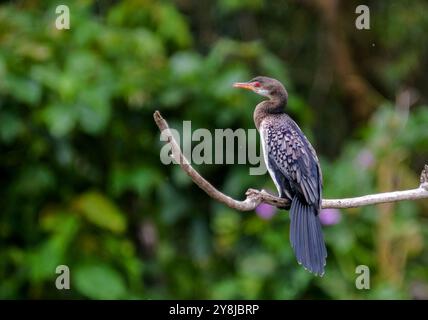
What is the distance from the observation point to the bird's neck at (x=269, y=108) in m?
1.11

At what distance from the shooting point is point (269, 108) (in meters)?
1.13

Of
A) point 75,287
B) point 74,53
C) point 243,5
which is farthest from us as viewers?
point 243,5

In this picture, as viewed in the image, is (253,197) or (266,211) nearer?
(253,197)

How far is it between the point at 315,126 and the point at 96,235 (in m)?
2.06

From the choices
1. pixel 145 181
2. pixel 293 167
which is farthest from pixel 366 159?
pixel 293 167

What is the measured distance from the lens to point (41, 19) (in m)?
4.88

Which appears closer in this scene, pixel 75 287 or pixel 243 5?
pixel 75 287

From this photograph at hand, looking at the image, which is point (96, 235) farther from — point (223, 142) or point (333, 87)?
point (223, 142)

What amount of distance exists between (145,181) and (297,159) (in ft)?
9.62

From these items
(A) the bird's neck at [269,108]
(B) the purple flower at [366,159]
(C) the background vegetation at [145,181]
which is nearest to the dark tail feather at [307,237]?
(A) the bird's neck at [269,108]

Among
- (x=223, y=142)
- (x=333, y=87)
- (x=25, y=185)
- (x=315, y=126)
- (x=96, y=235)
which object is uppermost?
(x=333, y=87)

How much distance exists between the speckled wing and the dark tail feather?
2cm

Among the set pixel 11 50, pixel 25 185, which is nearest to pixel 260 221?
pixel 25 185

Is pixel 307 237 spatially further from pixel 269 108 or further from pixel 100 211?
pixel 100 211
